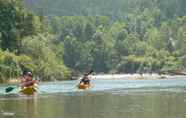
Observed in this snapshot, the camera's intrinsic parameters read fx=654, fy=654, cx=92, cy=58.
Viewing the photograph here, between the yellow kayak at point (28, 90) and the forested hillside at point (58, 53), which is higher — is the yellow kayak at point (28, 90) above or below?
below

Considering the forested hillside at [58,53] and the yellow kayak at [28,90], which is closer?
the yellow kayak at [28,90]

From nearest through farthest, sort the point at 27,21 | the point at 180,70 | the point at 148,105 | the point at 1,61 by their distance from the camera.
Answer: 1. the point at 148,105
2. the point at 1,61
3. the point at 27,21
4. the point at 180,70

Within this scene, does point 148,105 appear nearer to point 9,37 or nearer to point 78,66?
point 9,37

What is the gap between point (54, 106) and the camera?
128 feet

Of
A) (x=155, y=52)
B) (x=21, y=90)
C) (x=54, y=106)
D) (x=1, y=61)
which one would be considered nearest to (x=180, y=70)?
(x=155, y=52)

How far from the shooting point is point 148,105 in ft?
123

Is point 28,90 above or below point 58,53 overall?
below

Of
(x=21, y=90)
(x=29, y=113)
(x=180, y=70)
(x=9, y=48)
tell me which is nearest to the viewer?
(x=29, y=113)

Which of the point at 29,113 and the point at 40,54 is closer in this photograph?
the point at 29,113

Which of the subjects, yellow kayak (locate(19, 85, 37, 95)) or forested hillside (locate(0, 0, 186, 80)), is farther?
forested hillside (locate(0, 0, 186, 80))

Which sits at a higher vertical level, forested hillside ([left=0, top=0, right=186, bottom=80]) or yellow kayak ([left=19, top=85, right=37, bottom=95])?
forested hillside ([left=0, top=0, right=186, bottom=80])

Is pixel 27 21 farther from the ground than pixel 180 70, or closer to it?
farther from the ground

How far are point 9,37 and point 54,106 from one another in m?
76.7

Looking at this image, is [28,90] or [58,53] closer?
[28,90]
